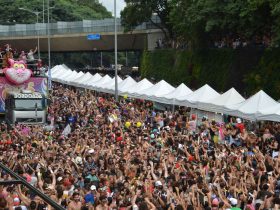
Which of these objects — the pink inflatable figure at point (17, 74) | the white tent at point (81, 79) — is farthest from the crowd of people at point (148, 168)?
the white tent at point (81, 79)

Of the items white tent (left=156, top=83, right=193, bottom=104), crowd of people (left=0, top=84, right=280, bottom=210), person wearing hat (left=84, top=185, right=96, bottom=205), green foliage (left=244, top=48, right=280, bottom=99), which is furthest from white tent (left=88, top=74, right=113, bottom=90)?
person wearing hat (left=84, top=185, right=96, bottom=205)

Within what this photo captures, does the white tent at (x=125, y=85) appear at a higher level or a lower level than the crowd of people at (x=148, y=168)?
lower

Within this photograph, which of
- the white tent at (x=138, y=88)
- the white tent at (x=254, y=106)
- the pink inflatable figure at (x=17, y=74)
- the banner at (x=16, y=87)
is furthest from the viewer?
the white tent at (x=138, y=88)

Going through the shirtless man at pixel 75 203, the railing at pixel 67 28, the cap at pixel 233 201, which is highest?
the railing at pixel 67 28

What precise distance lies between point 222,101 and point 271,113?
4.75 meters

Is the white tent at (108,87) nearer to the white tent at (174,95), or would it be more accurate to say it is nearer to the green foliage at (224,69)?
the green foliage at (224,69)

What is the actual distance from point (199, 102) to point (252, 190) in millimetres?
15328

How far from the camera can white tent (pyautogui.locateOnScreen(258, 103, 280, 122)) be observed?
20.7 m

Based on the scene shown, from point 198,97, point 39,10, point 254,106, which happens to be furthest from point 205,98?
point 39,10

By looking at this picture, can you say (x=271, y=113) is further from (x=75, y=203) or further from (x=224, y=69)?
(x=224, y=69)

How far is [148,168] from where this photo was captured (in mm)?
14000

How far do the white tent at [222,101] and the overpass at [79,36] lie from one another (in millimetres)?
38465

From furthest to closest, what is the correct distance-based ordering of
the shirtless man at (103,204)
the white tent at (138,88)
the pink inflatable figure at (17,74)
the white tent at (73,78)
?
1. the white tent at (73,78)
2. the white tent at (138,88)
3. the pink inflatable figure at (17,74)
4. the shirtless man at (103,204)

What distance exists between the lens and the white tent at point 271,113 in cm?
2072
